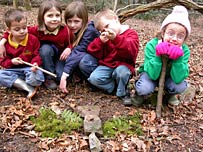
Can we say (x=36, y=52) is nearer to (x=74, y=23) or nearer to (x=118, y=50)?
(x=74, y=23)

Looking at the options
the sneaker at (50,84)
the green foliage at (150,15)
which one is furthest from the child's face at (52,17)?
the green foliage at (150,15)

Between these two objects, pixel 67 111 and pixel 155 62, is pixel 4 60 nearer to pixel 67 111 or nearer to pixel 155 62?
pixel 67 111

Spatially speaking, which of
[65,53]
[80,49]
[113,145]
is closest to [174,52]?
[113,145]

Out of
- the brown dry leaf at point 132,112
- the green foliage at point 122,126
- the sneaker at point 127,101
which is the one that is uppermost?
the sneaker at point 127,101

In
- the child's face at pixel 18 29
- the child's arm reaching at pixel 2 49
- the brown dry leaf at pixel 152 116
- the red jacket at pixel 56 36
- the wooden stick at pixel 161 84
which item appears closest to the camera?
the wooden stick at pixel 161 84

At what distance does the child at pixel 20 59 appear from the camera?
12.6ft

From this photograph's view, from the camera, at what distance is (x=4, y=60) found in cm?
397

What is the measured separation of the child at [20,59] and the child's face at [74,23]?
1.46 ft

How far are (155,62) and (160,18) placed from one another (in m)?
8.13

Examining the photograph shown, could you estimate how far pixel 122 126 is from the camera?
3441 mm

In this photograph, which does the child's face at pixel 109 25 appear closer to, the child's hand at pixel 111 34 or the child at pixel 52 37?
the child's hand at pixel 111 34

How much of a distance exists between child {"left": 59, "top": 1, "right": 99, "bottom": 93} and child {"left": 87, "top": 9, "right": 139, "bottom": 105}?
0.13 metres

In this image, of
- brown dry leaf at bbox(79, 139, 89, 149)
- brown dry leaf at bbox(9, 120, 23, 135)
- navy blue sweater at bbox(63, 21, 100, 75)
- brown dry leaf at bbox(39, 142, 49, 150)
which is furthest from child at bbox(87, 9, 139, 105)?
brown dry leaf at bbox(39, 142, 49, 150)

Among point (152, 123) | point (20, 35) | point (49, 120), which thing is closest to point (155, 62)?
point (152, 123)
